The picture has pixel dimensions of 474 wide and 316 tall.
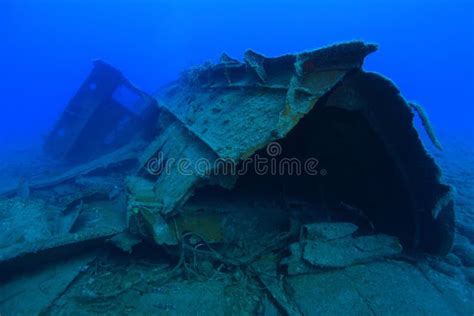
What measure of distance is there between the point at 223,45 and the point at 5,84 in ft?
318

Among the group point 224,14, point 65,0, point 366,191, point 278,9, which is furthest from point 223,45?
point 366,191

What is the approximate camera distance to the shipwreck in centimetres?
335

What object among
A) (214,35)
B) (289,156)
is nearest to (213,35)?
(214,35)

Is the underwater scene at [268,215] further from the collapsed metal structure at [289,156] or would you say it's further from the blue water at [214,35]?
the blue water at [214,35]

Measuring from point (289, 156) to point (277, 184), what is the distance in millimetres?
529

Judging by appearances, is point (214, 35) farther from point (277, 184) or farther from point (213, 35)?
point (277, 184)

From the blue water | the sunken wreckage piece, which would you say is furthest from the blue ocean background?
the sunken wreckage piece

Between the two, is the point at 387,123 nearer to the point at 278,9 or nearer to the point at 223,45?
the point at 223,45

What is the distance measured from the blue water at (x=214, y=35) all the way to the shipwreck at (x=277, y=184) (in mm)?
111705

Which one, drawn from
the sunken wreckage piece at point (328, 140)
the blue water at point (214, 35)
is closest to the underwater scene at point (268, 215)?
the sunken wreckage piece at point (328, 140)

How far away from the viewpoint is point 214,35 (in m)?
164

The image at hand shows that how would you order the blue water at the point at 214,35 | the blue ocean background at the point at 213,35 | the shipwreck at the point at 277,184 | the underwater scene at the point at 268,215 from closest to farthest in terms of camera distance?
the underwater scene at the point at 268,215 < the shipwreck at the point at 277,184 < the blue ocean background at the point at 213,35 < the blue water at the point at 214,35

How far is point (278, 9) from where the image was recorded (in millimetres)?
173625

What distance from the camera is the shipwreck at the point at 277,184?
3.35 m
